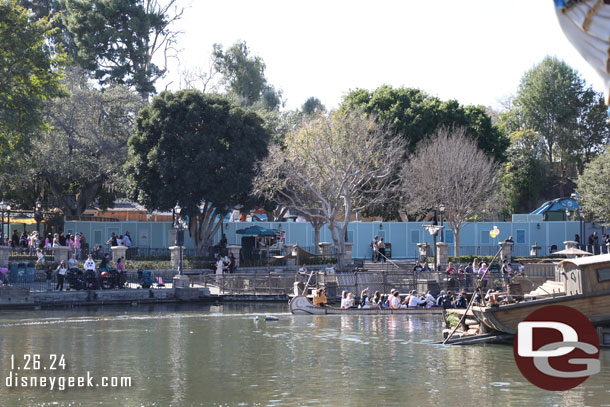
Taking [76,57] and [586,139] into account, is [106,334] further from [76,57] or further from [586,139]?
[586,139]

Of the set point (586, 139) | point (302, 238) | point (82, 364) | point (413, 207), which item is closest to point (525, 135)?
point (586, 139)

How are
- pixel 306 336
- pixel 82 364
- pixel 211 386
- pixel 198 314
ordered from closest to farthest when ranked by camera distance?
pixel 211 386 < pixel 82 364 < pixel 306 336 < pixel 198 314

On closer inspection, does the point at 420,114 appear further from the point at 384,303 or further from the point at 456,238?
the point at 384,303

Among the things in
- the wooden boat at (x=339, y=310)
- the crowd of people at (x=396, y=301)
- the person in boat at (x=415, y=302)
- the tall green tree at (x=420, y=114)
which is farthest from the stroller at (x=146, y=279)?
the tall green tree at (x=420, y=114)

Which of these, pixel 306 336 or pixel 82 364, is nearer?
pixel 82 364

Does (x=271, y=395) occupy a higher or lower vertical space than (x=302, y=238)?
lower

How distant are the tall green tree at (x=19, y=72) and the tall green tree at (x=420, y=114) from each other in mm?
24091

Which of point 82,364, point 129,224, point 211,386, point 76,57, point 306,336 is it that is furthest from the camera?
point 76,57

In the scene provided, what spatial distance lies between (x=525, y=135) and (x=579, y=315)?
49774 mm

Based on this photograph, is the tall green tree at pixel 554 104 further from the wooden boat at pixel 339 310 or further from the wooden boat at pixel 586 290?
the wooden boat at pixel 586 290

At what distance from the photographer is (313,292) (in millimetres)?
35844

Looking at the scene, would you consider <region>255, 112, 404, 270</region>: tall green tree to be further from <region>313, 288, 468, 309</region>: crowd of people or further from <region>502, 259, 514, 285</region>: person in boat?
<region>313, 288, 468, 309</region>: crowd of people

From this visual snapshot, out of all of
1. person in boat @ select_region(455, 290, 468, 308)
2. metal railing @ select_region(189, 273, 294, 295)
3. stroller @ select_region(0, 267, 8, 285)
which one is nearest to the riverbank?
metal railing @ select_region(189, 273, 294, 295)

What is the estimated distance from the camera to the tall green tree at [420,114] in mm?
57000
